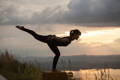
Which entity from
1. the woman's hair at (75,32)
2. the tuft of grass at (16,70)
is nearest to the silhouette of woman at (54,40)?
the woman's hair at (75,32)

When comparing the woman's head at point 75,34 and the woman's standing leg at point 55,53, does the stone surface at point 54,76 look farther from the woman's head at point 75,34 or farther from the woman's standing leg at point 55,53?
the woman's head at point 75,34

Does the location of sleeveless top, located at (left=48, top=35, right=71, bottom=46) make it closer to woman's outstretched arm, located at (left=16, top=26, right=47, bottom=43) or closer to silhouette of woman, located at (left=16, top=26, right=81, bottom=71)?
silhouette of woman, located at (left=16, top=26, right=81, bottom=71)

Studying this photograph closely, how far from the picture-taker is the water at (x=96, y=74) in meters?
6.71

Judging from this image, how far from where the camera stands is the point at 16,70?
869 cm

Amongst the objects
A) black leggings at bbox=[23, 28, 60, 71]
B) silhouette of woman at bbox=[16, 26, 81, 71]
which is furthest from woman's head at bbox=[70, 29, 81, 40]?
black leggings at bbox=[23, 28, 60, 71]

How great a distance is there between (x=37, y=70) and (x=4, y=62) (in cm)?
99

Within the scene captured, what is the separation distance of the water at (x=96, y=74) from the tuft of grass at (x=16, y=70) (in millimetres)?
873

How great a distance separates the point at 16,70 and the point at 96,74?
2.44 metres

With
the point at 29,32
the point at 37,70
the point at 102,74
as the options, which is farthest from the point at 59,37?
the point at 37,70

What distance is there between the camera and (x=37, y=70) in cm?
830

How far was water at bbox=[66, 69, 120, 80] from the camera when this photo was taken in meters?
6.71

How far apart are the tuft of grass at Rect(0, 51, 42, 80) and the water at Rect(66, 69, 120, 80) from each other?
2.87ft

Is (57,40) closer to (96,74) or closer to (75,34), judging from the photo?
(75,34)

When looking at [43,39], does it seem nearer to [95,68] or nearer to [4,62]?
[95,68]
